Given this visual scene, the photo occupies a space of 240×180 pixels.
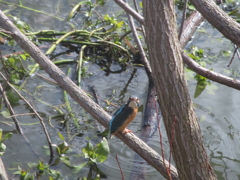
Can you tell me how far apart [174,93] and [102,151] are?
3.62 ft

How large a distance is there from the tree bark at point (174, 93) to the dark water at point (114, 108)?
116 centimetres

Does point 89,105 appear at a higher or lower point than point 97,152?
higher

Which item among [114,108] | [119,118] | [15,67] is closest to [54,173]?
[119,118]

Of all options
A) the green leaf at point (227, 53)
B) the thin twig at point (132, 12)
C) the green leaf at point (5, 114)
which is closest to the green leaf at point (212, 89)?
the green leaf at point (227, 53)

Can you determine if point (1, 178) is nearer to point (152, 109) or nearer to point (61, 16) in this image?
point (152, 109)

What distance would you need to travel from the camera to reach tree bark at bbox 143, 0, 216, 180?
241 centimetres

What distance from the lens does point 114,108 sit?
4301 mm

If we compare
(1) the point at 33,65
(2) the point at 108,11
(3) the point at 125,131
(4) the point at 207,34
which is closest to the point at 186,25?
(4) the point at 207,34

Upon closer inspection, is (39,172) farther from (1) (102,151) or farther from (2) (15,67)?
(2) (15,67)

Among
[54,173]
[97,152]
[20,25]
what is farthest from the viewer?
[20,25]

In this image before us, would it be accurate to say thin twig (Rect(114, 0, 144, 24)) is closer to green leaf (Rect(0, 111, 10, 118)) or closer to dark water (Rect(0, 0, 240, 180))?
dark water (Rect(0, 0, 240, 180))

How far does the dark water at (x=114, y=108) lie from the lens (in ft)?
12.0

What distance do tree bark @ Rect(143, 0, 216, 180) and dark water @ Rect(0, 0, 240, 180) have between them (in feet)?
3.79

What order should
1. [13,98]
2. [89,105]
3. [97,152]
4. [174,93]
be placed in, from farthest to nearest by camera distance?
[13,98] < [97,152] < [89,105] < [174,93]
